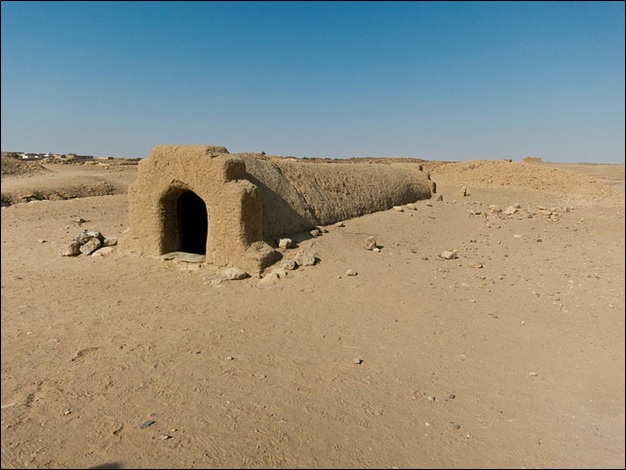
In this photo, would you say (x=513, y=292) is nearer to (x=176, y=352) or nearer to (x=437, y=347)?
(x=437, y=347)

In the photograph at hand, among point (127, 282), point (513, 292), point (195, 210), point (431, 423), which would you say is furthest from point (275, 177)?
point (431, 423)

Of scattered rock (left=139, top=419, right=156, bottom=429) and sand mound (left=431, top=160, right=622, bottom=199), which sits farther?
sand mound (left=431, top=160, right=622, bottom=199)

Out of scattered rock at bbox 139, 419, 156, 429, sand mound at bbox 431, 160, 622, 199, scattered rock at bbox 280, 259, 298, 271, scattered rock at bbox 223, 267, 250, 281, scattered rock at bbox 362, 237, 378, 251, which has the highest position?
sand mound at bbox 431, 160, 622, 199

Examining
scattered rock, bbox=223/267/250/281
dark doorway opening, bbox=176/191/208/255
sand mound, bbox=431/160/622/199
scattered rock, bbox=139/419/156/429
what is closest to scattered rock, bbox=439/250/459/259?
scattered rock, bbox=223/267/250/281

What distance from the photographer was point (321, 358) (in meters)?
4.87

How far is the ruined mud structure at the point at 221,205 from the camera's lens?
25.7ft

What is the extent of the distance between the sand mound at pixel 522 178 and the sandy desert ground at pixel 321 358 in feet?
32.3

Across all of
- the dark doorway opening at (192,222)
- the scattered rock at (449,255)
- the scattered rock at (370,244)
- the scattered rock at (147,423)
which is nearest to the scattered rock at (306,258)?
the scattered rock at (370,244)

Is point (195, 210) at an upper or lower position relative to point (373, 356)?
upper

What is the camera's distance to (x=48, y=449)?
305cm

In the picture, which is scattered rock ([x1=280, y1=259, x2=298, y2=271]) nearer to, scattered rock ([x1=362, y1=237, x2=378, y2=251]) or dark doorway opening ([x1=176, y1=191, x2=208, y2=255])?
scattered rock ([x1=362, y1=237, x2=378, y2=251])

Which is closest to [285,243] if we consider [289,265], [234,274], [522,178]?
[289,265]

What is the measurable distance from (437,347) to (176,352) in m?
3.11

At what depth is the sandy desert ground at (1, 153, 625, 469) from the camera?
3.14 metres
